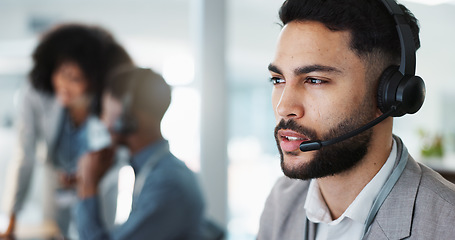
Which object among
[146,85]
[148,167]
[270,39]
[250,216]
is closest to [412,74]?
[148,167]

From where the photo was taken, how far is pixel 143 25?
316 centimetres

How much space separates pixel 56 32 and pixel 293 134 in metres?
2.44

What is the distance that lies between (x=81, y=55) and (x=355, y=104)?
225 centimetres

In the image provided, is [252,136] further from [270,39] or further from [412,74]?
[412,74]

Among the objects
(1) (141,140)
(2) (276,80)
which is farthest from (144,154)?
(2) (276,80)

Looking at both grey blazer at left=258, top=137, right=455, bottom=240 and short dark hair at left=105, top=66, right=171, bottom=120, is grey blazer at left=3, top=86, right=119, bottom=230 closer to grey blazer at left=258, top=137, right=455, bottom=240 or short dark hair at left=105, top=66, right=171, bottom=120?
short dark hair at left=105, top=66, right=171, bottom=120

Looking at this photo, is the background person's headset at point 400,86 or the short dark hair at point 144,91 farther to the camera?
the short dark hair at point 144,91

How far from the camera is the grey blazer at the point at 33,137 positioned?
9.49 ft

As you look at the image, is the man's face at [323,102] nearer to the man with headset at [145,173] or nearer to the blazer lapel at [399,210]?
the blazer lapel at [399,210]

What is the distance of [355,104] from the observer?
0.91 m

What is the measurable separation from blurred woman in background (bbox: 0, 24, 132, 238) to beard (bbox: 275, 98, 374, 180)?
2.12 meters

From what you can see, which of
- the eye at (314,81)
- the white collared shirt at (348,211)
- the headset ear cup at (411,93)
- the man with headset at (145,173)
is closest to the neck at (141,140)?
the man with headset at (145,173)

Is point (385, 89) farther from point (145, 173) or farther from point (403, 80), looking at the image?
point (145, 173)

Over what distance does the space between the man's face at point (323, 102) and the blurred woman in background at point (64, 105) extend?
6.86 feet
